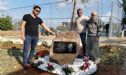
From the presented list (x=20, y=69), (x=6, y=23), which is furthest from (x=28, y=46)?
(x=6, y=23)

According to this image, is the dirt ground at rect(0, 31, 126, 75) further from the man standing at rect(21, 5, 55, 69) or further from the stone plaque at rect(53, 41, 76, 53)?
the stone plaque at rect(53, 41, 76, 53)

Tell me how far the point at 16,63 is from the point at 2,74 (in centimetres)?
112

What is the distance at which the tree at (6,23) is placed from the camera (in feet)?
104

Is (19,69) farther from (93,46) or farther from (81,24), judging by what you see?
(81,24)

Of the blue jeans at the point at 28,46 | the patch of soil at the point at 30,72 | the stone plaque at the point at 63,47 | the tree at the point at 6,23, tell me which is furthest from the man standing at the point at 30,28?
the tree at the point at 6,23

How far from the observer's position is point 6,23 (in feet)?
106

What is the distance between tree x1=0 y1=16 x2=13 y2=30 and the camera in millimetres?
31547

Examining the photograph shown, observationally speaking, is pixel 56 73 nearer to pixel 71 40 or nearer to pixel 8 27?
pixel 71 40

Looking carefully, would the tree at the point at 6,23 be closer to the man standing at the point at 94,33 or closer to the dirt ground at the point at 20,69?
the dirt ground at the point at 20,69

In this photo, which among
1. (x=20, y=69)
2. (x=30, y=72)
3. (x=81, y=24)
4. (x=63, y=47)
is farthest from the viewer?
(x=81, y=24)

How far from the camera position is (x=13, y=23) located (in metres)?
32.8

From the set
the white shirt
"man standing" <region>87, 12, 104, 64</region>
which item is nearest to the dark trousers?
"man standing" <region>87, 12, 104, 64</region>

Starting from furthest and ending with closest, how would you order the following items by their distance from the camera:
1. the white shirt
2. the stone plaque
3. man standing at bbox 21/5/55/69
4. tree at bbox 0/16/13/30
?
1. tree at bbox 0/16/13/30
2. the white shirt
3. the stone plaque
4. man standing at bbox 21/5/55/69

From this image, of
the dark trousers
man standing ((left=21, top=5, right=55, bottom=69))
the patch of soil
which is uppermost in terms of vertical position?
man standing ((left=21, top=5, right=55, bottom=69))
